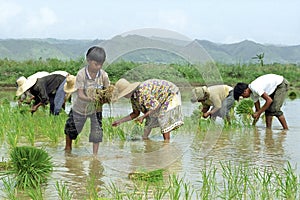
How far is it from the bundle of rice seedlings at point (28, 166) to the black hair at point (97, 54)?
3.19 ft

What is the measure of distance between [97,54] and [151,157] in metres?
1.00

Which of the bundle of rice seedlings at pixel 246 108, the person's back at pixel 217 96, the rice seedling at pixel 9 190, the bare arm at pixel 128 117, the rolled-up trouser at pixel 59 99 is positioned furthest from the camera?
the bundle of rice seedlings at pixel 246 108

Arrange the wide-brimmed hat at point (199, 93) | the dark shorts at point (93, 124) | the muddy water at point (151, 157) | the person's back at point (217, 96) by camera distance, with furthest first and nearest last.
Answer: the person's back at point (217, 96), the wide-brimmed hat at point (199, 93), the dark shorts at point (93, 124), the muddy water at point (151, 157)

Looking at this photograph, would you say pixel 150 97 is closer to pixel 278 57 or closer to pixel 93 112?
pixel 93 112

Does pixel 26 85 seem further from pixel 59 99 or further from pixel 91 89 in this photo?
pixel 91 89

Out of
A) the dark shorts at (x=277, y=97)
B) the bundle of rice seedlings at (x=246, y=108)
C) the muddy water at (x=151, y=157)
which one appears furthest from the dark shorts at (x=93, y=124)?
the bundle of rice seedlings at (x=246, y=108)

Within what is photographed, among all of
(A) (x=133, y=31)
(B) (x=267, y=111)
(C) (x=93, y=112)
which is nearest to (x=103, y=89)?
(C) (x=93, y=112)

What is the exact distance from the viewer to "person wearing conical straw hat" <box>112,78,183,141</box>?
5371mm

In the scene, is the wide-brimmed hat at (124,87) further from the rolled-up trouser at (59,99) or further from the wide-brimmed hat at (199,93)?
the rolled-up trouser at (59,99)

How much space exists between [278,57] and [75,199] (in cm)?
13541

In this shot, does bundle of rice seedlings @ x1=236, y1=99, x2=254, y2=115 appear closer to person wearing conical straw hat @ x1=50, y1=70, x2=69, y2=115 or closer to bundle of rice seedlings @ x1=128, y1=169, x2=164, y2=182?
person wearing conical straw hat @ x1=50, y1=70, x2=69, y2=115

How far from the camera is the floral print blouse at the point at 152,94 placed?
540 centimetres

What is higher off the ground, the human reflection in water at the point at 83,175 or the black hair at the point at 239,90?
the black hair at the point at 239,90

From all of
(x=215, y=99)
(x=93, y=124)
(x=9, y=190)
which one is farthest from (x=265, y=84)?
(x=9, y=190)
